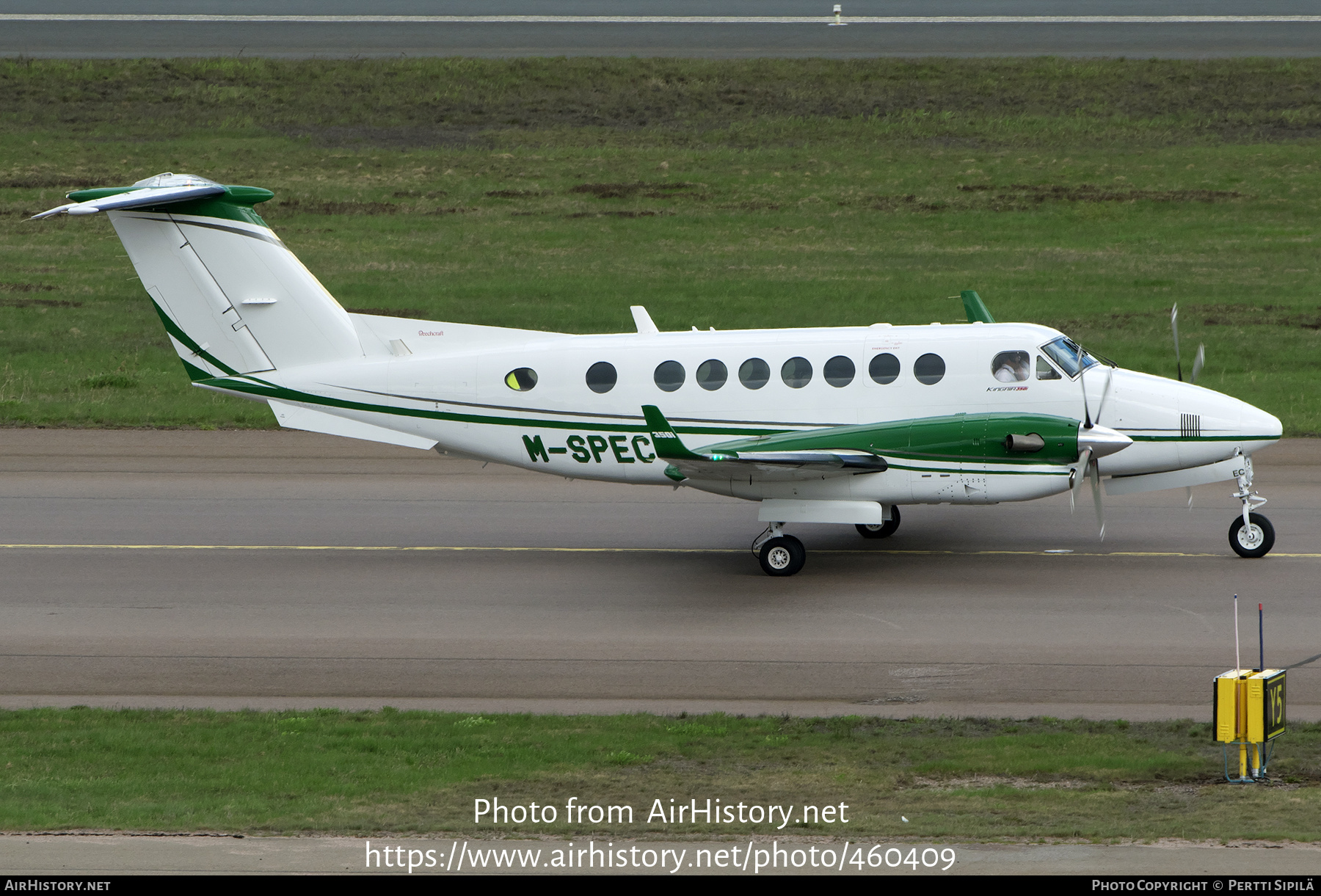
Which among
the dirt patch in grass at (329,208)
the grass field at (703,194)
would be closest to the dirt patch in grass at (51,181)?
the grass field at (703,194)

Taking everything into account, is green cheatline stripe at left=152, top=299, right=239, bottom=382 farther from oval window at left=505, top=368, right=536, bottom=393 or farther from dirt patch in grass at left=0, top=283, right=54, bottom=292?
dirt patch in grass at left=0, top=283, right=54, bottom=292

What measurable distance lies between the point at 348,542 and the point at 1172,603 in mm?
10456

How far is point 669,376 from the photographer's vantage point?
18.4 meters

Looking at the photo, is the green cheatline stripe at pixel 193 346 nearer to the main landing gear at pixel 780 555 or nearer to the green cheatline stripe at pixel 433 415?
the green cheatline stripe at pixel 433 415

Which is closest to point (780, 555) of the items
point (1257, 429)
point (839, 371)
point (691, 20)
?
point (839, 371)

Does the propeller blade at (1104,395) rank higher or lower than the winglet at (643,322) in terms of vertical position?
lower

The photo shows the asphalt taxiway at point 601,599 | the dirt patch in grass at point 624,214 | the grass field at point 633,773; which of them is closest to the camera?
the grass field at point 633,773

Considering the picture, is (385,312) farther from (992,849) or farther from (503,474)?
(992,849)

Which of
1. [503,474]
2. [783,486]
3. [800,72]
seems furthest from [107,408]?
[800,72]

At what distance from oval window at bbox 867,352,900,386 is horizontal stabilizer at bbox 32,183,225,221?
8247 millimetres

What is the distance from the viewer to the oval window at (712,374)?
59.9 feet

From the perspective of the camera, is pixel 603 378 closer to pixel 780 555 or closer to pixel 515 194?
pixel 780 555

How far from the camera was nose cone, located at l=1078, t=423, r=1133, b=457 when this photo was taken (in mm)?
16781

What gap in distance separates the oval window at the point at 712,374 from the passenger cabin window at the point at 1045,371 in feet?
12.2
